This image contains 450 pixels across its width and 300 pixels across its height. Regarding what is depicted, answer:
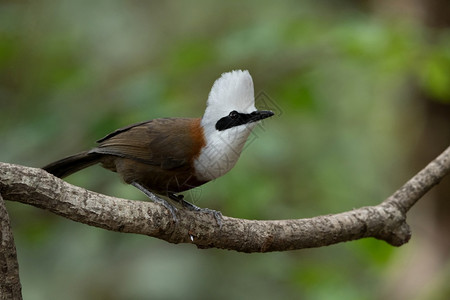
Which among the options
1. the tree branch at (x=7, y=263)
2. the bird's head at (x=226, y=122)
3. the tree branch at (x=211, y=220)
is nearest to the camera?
the tree branch at (x=7, y=263)

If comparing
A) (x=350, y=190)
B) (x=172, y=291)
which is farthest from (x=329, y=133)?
(x=172, y=291)

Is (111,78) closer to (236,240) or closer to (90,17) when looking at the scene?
(90,17)

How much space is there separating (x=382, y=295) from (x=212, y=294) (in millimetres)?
2194

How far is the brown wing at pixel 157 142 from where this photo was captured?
11.8 feet

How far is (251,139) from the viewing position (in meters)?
4.09

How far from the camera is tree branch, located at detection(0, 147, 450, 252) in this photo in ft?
8.75

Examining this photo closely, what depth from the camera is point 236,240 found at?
3291mm

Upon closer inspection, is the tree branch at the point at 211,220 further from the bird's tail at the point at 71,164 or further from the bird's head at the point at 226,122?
the bird's tail at the point at 71,164

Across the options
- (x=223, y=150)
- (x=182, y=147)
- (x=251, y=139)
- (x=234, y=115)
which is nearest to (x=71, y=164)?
(x=182, y=147)

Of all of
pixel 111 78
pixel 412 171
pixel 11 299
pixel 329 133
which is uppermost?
pixel 111 78

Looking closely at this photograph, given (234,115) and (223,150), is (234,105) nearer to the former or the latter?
(234,115)

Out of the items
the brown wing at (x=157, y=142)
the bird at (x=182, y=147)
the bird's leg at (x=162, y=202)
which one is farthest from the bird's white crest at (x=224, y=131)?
the bird's leg at (x=162, y=202)

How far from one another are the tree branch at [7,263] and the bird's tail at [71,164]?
117 centimetres

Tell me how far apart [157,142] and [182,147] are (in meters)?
0.20
